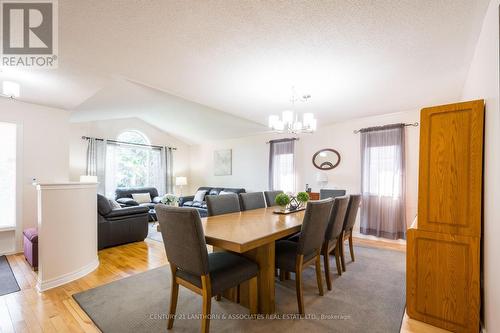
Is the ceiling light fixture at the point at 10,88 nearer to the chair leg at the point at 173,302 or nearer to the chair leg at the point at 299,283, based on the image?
the chair leg at the point at 173,302

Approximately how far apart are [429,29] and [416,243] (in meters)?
1.71

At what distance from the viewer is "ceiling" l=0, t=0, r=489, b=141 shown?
1668 millimetres

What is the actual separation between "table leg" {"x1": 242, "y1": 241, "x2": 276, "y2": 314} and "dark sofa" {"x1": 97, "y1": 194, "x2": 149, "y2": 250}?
2863 mm

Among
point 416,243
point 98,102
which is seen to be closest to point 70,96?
point 98,102

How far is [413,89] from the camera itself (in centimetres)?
317

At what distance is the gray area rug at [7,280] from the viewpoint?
2.43 m

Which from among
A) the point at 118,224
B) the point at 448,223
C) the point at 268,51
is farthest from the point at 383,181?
the point at 118,224

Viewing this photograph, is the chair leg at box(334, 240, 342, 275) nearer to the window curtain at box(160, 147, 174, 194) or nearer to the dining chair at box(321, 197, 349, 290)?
the dining chair at box(321, 197, 349, 290)

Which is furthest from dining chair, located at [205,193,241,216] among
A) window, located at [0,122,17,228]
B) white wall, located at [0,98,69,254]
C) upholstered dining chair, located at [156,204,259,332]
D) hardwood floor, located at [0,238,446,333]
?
window, located at [0,122,17,228]

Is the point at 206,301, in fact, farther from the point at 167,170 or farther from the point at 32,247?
the point at 167,170

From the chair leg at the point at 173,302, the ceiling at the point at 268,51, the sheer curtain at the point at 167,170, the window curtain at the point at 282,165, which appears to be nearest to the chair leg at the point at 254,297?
the chair leg at the point at 173,302

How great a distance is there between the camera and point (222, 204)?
114 inches

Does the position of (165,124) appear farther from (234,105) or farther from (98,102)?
(234,105)

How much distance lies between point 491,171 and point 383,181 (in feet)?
9.89
